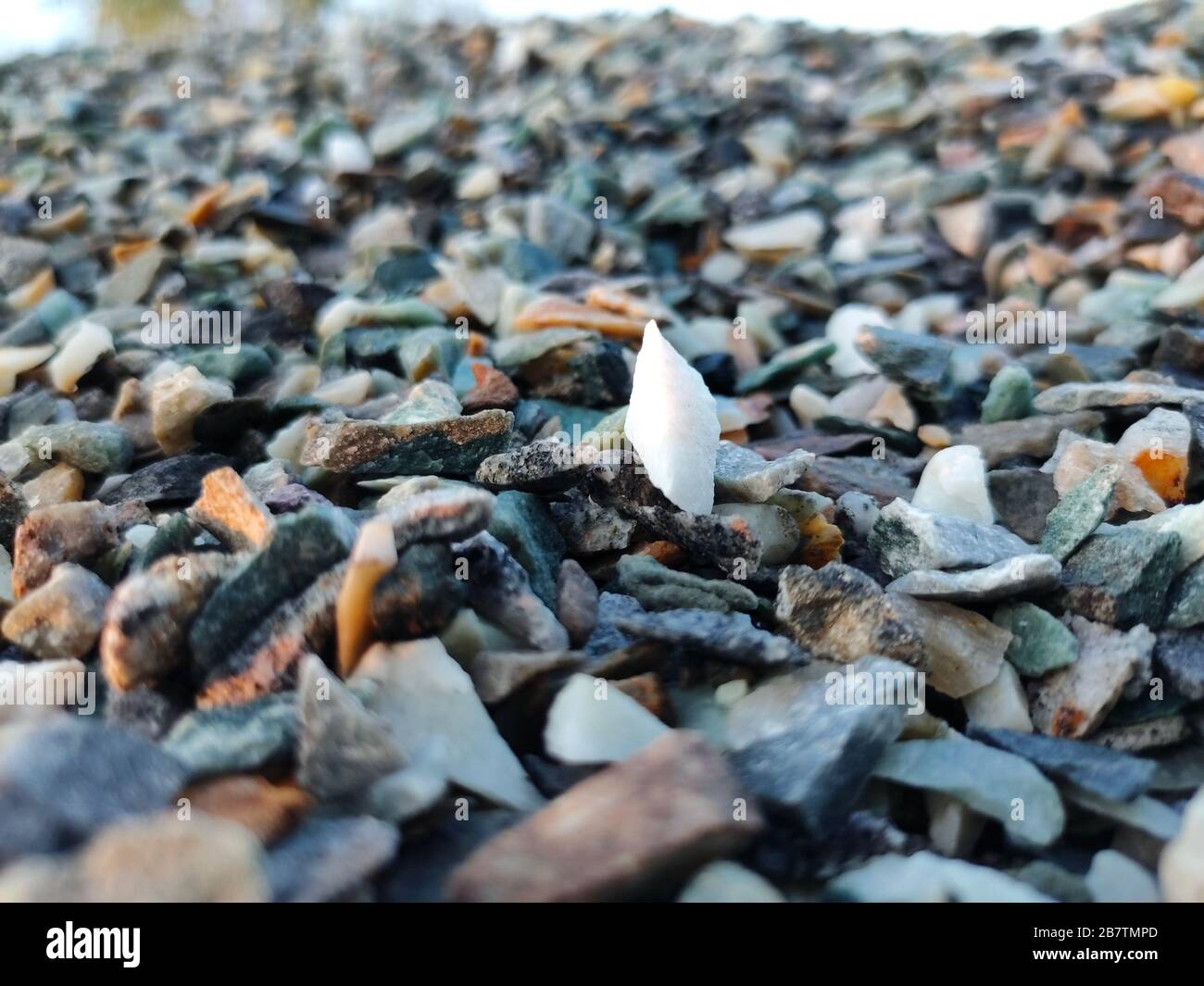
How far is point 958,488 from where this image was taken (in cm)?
159

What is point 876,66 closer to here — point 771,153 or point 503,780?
point 771,153

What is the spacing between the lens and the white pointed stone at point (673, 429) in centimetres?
137

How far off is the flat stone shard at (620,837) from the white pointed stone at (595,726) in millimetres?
78

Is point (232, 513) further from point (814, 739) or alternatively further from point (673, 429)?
point (814, 739)

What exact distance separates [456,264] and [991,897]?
198cm

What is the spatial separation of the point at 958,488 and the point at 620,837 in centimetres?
95

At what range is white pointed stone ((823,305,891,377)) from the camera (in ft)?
7.46

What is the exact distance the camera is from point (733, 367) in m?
2.21

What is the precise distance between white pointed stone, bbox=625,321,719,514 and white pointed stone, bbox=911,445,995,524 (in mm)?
399

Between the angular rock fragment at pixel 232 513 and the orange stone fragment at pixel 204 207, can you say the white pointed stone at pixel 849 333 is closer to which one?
→ the angular rock fragment at pixel 232 513

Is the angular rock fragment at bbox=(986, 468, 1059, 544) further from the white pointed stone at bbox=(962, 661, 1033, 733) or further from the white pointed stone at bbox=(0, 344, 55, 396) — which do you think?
the white pointed stone at bbox=(0, 344, 55, 396)

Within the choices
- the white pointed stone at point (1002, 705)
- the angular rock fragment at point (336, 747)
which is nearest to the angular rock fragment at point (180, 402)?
the angular rock fragment at point (336, 747)

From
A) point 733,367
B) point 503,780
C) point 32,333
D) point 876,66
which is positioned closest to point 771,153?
point 876,66

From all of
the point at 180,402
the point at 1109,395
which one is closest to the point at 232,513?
the point at 180,402
